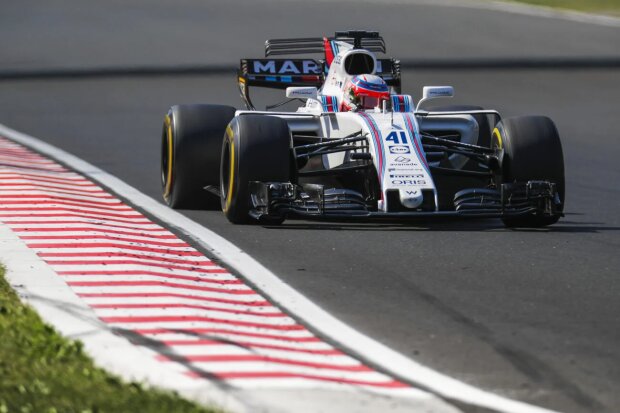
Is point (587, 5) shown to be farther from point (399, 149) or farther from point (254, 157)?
point (254, 157)

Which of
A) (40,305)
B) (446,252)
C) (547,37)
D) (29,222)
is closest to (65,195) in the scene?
(29,222)

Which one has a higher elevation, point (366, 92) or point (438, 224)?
point (366, 92)

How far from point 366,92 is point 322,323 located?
497 centimetres

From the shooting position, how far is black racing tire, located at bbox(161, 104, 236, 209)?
11.6 meters

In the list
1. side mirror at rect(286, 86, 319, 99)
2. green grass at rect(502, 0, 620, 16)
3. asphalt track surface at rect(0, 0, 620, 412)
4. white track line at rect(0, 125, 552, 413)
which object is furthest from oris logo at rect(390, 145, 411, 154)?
green grass at rect(502, 0, 620, 16)

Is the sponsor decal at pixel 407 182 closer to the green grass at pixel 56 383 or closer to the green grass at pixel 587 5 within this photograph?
the green grass at pixel 56 383

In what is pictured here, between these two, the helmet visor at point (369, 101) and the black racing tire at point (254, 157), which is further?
the helmet visor at point (369, 101)

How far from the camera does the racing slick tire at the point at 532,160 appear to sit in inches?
419

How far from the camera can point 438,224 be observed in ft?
35.6

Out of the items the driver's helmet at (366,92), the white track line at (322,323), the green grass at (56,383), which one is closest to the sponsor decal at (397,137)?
the driver's helmet at (366,92)

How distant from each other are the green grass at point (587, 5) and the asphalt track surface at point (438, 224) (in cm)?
235

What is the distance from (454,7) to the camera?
40531mm

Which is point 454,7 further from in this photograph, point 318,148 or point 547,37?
point 318,148

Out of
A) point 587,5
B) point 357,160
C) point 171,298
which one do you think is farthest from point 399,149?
point 587,5
